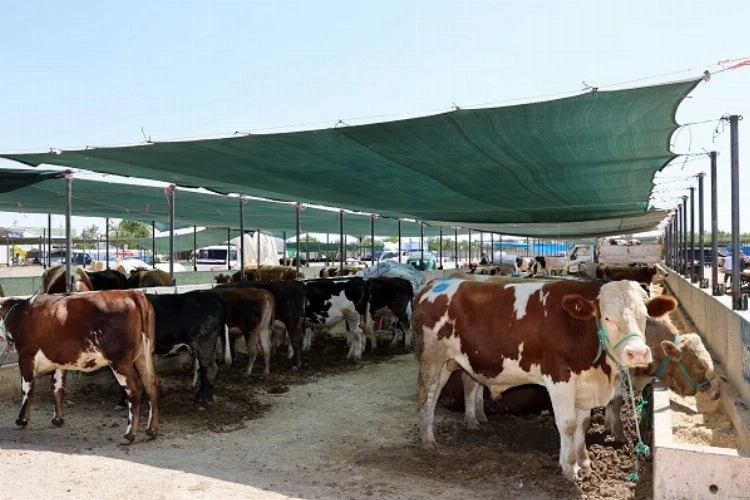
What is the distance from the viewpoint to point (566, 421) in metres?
4.94

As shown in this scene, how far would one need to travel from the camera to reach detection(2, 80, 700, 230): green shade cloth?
18.4ft

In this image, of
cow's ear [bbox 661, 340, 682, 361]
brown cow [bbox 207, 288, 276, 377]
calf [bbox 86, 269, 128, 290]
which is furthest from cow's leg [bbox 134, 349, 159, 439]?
calf [bbox 86, 269, 128, 290]

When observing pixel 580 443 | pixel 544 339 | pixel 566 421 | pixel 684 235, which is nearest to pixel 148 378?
pixel 544 339

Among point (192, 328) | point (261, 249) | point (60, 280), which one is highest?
point (261, 249)

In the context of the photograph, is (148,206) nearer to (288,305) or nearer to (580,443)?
(288,305)

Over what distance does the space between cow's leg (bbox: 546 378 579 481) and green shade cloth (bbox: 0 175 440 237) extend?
7.22 meters

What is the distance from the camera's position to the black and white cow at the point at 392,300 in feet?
39.9

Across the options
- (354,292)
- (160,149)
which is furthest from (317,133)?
(354,292)

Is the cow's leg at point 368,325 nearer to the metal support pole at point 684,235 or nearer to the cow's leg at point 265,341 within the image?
the cow's leg at point 265,341

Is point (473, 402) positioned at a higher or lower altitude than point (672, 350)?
lower

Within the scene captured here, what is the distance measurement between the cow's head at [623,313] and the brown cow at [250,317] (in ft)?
18.3

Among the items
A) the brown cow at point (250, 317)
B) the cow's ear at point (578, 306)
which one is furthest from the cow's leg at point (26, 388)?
the cow's ear at point (578, 306)

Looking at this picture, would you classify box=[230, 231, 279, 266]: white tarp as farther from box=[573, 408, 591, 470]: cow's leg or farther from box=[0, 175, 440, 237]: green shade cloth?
box=[573, 408, 591, 470]: cow's leg

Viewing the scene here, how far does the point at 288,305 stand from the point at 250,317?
1.09 metres
